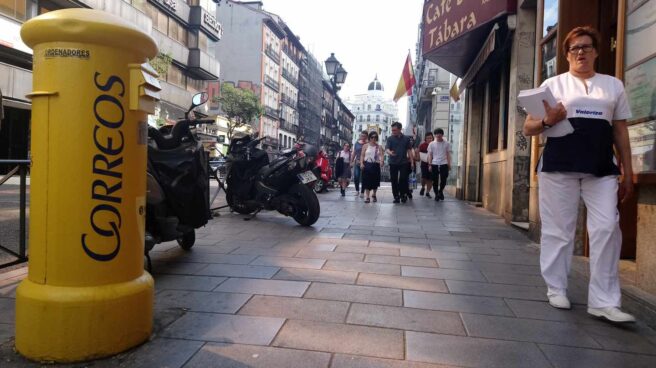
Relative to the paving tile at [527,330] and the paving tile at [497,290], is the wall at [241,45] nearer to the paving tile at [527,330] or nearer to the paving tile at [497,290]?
the paving tile at [497,290]

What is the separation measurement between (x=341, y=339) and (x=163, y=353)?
881 millimetres

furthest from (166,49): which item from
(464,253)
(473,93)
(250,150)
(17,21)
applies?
(464,253)

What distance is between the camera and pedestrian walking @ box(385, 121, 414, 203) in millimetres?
11109

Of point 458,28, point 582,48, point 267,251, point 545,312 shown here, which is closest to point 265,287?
point 267,251

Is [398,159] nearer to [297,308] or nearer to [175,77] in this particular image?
[297,308]

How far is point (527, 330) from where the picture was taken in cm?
282

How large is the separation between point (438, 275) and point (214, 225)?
3608 millimetres

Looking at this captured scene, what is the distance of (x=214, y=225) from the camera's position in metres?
6.73

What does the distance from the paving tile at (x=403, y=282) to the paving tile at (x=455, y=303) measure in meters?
0.13

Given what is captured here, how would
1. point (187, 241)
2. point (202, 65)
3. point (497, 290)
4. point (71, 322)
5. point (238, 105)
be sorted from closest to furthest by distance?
point (71, 322) < point (497, 290) < point (187, 241) < point (202, 65) < point (238, 105)

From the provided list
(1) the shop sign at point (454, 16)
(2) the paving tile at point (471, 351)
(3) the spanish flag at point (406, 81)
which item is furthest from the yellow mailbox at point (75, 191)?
(3) the spanish flag at point (406, 81)

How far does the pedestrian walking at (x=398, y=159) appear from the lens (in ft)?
36.4

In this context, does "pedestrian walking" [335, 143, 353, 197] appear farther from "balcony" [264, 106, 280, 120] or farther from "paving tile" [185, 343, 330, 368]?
"balcony" [264, 106, 280, 120]

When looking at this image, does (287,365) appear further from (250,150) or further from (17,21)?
(17,21)
